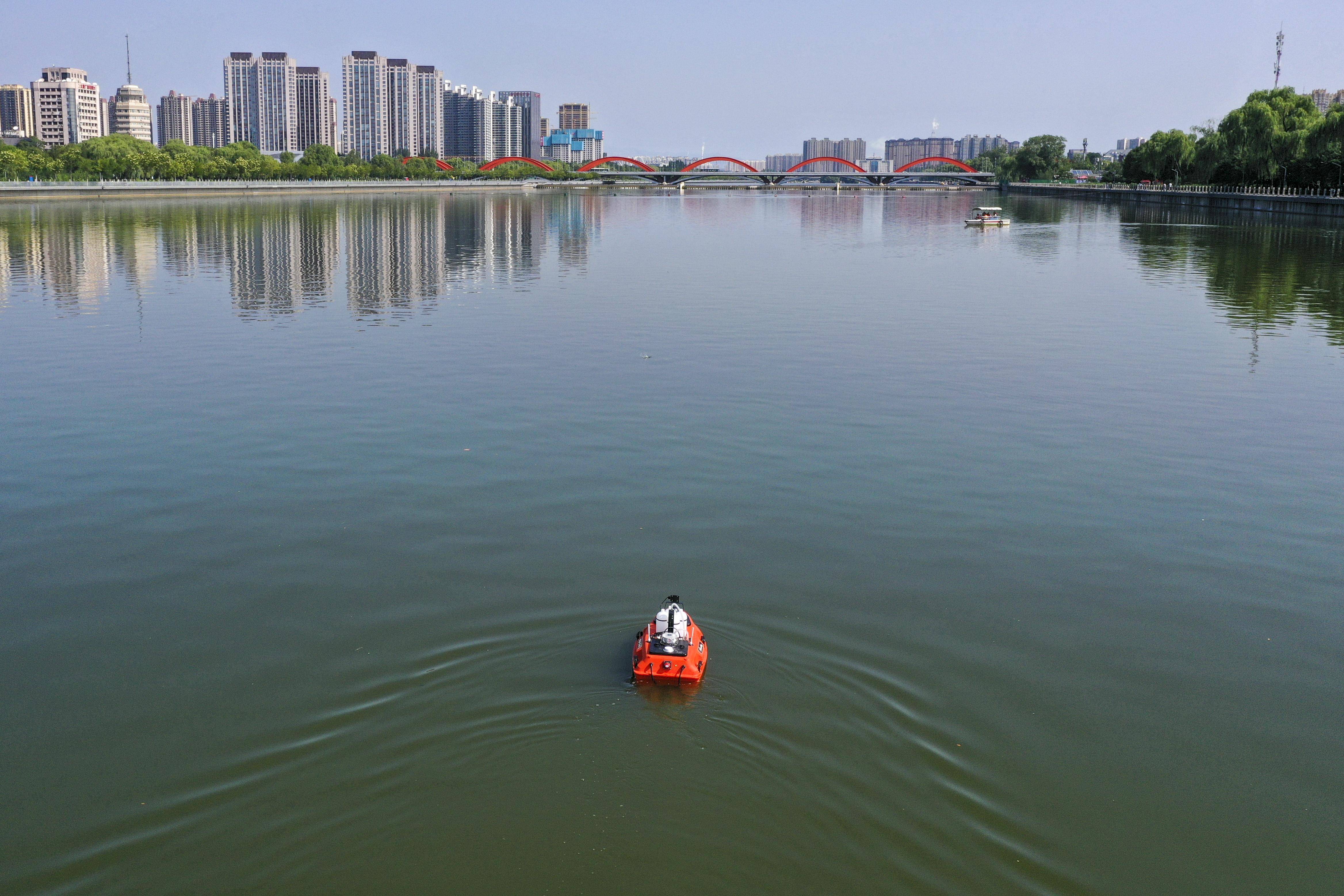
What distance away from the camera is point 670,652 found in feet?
24.7

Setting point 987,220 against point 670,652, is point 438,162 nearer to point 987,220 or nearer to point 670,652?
point 987,220

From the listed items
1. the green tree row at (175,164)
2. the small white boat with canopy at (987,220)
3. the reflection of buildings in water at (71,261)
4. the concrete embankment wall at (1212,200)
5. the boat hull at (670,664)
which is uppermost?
the green tree row at (175,164)

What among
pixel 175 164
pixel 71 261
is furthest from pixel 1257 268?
pixel 175 164

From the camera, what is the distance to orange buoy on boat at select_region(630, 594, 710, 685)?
7.50m

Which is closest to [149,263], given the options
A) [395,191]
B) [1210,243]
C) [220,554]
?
[220,554]

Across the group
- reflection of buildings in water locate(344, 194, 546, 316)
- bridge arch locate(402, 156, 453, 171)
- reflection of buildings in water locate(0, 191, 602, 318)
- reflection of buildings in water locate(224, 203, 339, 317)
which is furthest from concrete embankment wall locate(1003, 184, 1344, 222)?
bridge arch locate(402, 156, 453, 171)

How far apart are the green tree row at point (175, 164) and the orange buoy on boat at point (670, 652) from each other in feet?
347

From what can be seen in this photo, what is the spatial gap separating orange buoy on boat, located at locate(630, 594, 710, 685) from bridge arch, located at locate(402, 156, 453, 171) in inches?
6736

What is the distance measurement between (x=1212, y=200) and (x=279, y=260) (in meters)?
77.8

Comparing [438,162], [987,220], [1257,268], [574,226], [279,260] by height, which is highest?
[438,162]

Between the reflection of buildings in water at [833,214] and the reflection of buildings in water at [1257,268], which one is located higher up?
the reflection of buildings in water at [833,214]

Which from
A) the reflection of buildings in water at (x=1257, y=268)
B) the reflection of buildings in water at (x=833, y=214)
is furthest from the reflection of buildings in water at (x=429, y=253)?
the reflection of buildings in water at (x=1257, y=268)

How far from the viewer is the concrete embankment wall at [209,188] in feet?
277

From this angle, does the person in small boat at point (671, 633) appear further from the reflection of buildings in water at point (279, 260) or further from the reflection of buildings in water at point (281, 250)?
the reflection of buildings in water at point (279, 260)
